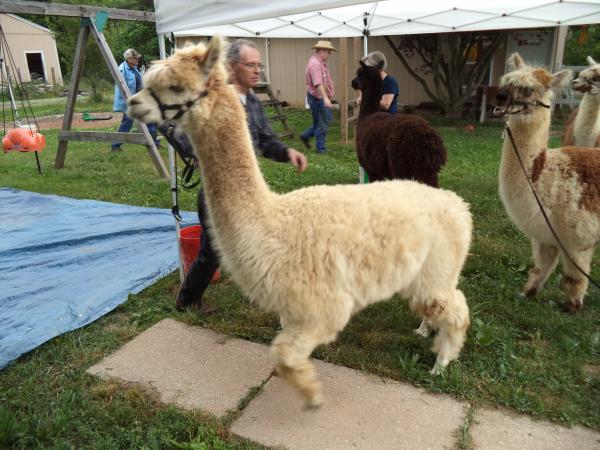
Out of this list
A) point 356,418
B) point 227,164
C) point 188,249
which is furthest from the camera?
point 188,249

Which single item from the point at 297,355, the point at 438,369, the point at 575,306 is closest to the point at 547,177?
the point at 575,306

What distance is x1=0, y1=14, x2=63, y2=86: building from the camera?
2998 cm

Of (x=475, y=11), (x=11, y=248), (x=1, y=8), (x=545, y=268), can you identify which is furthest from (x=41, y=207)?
(x=475, y=11)

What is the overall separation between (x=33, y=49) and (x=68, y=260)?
3372cm

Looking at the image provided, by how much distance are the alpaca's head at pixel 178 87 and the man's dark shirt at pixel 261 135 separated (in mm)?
1009

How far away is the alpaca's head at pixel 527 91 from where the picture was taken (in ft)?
10.2

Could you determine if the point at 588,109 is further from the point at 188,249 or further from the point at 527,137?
the point at 188,249

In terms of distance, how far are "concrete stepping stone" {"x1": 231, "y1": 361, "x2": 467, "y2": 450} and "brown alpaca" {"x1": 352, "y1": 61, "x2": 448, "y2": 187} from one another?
6.54ft

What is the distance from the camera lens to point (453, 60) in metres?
12.3

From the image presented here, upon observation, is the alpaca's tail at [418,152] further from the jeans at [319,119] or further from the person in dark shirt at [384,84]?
the jeans at [319,119]

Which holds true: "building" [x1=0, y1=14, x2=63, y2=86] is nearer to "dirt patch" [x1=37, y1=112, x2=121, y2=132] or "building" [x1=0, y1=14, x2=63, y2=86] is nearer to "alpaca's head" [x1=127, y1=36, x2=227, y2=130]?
"dirt patch" [x1=37, y1=112, x2=121, y2=132]

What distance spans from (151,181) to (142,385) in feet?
15.8

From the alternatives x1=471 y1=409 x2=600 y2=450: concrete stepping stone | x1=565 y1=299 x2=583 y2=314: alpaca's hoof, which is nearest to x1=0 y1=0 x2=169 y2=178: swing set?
x1=565 y1=299 x2=583 y2=314: alpaca's hoof

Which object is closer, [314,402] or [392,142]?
[314,402]
